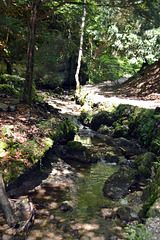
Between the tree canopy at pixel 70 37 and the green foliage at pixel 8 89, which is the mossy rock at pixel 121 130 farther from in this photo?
the green foliage at pixel 8 89

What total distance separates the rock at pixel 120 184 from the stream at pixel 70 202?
22 cm

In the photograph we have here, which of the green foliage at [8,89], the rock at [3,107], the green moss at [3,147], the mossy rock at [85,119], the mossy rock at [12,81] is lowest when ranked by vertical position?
the mossy rock at [85,119]

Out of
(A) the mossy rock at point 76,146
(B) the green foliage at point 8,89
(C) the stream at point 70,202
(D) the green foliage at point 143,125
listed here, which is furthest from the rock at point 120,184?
(B) the green foliage at point 8,89

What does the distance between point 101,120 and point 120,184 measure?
846 centimetres

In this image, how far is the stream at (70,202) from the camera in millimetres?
4125

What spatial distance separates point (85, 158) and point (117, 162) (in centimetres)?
144

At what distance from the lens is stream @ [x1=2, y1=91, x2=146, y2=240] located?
13.5 ft

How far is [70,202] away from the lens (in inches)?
211

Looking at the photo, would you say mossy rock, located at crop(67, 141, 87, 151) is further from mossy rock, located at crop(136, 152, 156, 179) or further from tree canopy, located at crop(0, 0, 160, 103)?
tree canopy, located at crop(0, 0, 160, 103)

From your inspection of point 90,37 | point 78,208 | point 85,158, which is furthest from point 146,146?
point 90,37

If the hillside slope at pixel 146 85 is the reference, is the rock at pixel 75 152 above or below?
below

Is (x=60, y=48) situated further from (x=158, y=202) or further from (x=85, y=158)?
(x=158, y=202)

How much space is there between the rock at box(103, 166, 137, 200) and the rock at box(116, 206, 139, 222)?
106 cm

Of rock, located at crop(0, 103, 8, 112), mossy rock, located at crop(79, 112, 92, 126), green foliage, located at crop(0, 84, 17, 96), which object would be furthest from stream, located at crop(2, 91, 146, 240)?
mossy rock, located at crop(79, 112, 92, 126)
